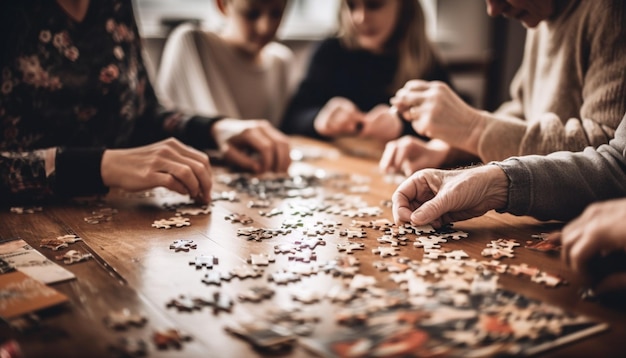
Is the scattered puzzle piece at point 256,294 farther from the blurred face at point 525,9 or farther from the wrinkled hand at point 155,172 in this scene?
the blurred face at point 525,9

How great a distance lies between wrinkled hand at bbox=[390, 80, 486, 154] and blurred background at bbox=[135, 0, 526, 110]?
7.28ft

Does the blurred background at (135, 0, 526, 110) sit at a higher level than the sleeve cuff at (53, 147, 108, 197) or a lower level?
higher

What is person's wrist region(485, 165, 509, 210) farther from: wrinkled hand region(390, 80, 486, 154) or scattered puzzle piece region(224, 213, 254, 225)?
scattered puzzle piece region(224, 213, 254, 225)

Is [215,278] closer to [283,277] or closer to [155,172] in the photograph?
[283,277]

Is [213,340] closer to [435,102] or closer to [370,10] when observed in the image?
[435,102]

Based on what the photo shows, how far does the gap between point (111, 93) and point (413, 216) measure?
1264mm

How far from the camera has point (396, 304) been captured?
3.17 feet

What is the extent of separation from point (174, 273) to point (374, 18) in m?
2.32

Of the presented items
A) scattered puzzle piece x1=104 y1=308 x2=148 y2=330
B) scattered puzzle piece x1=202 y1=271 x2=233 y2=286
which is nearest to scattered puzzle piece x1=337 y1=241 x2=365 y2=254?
scattered puzzle piece x1=202 y1=271 x2=233 y2=286

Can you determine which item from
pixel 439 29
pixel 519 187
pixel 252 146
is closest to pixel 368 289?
pixel 519 187

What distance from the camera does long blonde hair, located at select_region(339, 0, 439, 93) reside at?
320cm

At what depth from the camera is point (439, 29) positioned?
6332 mm

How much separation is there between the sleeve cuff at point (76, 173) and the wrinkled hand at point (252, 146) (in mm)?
638

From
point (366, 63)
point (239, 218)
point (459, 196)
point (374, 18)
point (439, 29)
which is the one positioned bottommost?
point (239, 218)
